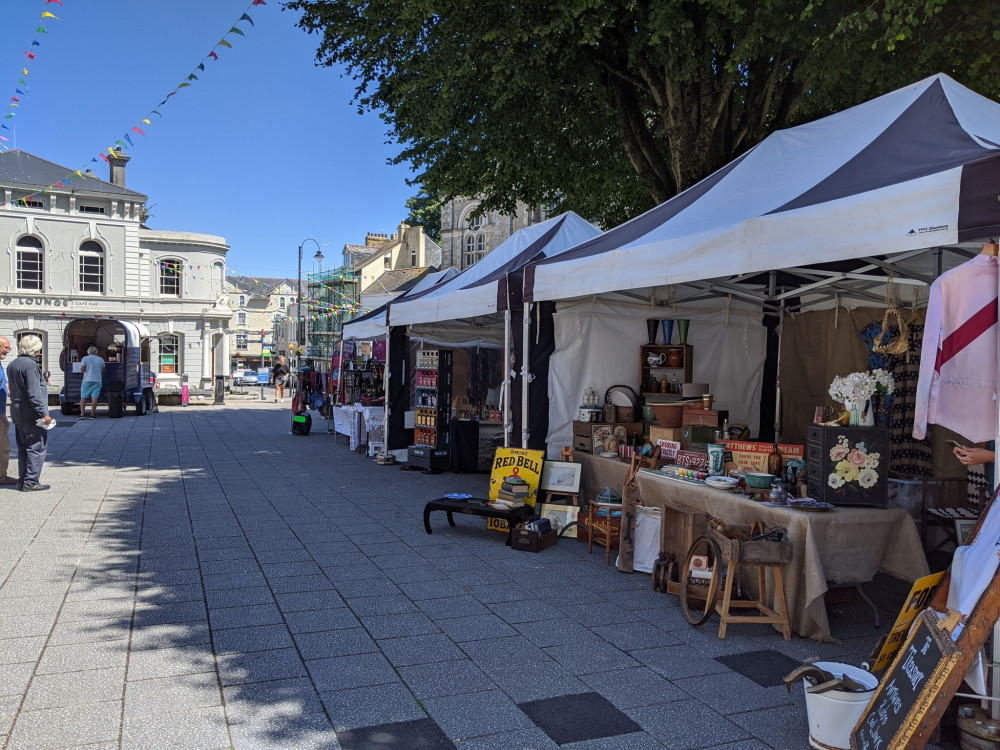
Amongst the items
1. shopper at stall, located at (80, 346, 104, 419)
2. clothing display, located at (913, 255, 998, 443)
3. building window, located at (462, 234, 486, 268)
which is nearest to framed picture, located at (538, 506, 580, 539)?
clothing display, located at (913, 255, 998, 443)

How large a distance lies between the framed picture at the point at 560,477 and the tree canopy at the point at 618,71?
4484 mm

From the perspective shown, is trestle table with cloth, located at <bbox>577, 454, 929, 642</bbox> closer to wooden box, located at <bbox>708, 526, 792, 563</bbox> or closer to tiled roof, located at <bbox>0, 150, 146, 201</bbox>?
wooden box, located at <bbox>708, 526, 792, 563</bbox>

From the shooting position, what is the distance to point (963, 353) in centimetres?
318

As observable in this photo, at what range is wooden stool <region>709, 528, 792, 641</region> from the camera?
13.6 ft

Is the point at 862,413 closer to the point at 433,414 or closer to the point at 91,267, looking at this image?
the point at 433,414

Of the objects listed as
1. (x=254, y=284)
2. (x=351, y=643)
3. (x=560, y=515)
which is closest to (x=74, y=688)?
(x=351, y=643)

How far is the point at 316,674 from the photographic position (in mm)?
3611

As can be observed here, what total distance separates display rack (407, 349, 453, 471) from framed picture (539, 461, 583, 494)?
3.66 meters

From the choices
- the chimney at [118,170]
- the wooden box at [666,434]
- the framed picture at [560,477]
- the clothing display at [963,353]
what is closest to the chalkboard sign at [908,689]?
the clothing display at [963,353]

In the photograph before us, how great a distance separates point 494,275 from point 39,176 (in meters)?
30.1

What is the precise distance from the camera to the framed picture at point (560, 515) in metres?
6.70

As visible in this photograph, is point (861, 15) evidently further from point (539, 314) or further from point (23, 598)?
point (23, 598)

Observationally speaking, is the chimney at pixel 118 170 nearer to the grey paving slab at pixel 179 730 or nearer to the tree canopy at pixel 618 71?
the tree canopy at pixel 618 71

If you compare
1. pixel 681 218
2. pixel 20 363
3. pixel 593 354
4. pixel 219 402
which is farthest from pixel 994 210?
pixel 219 402
